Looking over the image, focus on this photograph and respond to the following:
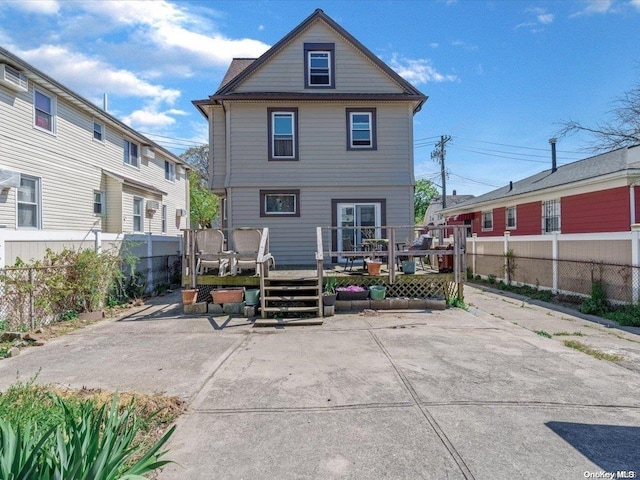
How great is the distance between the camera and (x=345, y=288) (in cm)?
861

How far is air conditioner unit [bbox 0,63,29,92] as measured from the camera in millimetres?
9297

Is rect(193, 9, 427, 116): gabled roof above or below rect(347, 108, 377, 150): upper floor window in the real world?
above

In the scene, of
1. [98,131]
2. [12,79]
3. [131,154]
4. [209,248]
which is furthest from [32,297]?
[131,154]

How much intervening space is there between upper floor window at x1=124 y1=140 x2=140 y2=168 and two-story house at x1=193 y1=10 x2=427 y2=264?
6.71m

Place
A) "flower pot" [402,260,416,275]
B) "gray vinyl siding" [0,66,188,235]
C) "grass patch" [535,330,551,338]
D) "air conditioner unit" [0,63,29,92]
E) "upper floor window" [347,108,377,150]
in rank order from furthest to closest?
"upper floor window" [347,108,377,150] → "gray vinyl siding" [0,66,188,235] → "air conditioner unit" [0,63,29,92] → "flower pot" [402,260,416,275] → "grass patch" [535,330,551,338]

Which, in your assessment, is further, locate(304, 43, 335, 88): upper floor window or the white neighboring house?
locate(304, 43, 335, 88): upper floor window

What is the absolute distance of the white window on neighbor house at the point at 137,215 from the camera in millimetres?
15734

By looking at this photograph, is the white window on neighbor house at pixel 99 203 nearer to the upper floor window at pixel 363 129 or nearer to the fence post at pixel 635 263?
the upper floor window at pixel 363 129

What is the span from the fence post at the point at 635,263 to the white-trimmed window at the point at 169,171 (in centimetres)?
2031

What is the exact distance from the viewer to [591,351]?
5488 millimetres

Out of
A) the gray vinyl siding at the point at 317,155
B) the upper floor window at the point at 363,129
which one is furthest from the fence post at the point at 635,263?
the upper floor window at the point at 363,129

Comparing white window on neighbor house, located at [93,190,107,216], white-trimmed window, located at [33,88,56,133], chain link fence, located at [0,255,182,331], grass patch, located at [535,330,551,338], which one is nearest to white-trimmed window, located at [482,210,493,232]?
grass patch, located at [535,330,551,338]

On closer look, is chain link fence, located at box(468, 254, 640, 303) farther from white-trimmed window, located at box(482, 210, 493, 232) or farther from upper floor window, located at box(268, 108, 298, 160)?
upper floor window, located at box(268, 108, 298, 160)

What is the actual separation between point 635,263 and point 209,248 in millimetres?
10012
